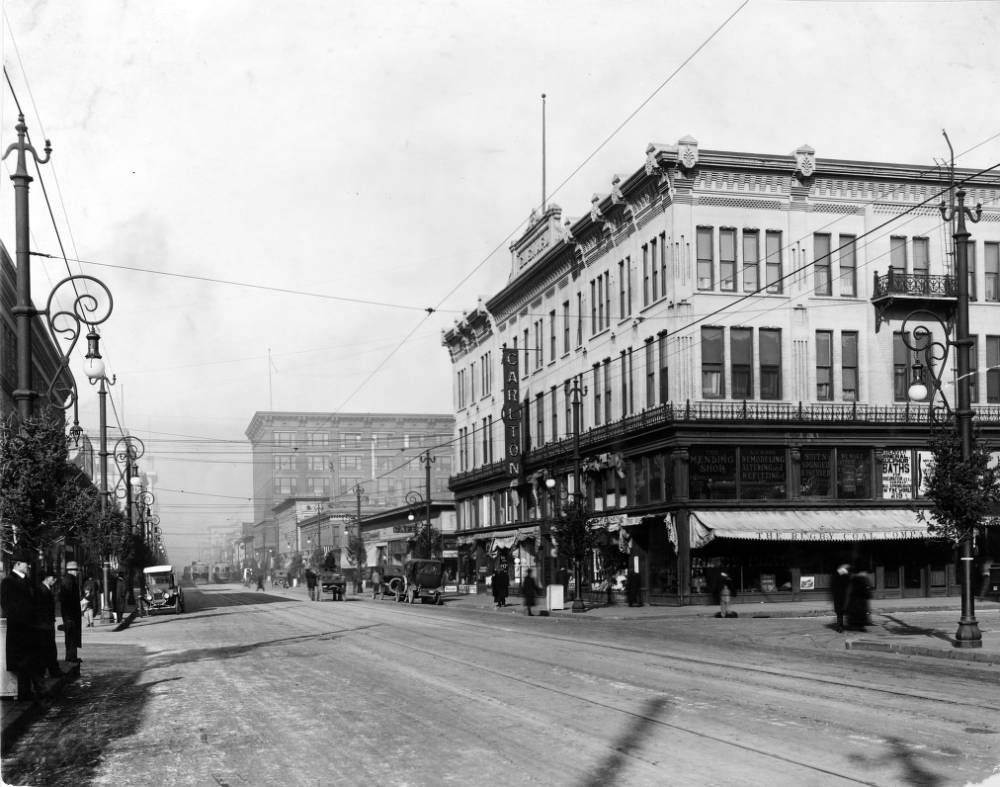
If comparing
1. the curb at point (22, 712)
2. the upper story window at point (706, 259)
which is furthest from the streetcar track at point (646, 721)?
the upper story window at point (706, 259)

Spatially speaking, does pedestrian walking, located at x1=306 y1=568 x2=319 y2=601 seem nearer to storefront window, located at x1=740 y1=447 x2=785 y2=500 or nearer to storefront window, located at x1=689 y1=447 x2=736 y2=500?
storefront window, located at x1=689 y1=447 x2=736 y2=500

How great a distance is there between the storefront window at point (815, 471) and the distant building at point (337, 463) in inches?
3495

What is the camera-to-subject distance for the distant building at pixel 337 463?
137750mm

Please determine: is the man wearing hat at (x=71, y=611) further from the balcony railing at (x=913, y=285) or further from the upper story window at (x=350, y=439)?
the upper story window at (x=350, y=439)

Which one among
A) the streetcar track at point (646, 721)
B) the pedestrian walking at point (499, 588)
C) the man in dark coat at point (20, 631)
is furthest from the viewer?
the pedestrian walking at point (499, 588)

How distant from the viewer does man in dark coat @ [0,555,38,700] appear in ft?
46.3

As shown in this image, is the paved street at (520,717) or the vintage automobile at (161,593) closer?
the paved street at (520,717)

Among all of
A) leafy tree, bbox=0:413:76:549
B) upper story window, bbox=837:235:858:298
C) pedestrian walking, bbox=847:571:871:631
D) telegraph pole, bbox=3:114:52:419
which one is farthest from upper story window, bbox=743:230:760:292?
telegraph pole, bbox=3:114:52:419

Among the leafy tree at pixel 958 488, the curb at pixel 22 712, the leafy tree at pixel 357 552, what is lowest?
the leafy tree at pixel 357 552

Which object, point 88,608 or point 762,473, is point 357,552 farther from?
point 762,473

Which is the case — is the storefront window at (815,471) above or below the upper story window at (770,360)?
below

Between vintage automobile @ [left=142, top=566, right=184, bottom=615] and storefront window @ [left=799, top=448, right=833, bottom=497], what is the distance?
27.5 meters

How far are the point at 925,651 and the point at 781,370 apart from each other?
22900 mm

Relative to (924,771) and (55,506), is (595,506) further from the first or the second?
(924,771)
